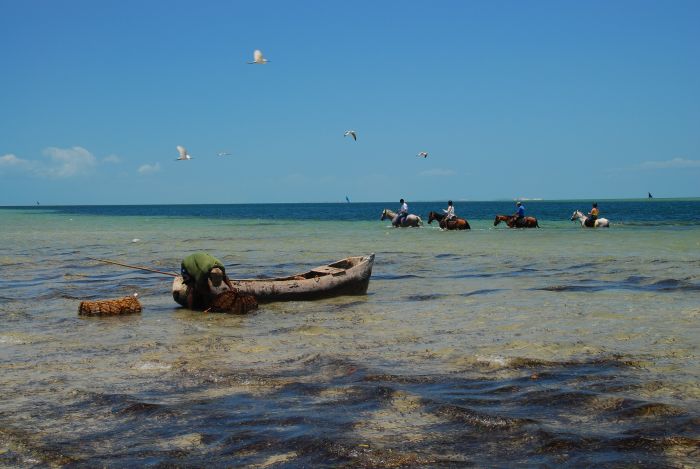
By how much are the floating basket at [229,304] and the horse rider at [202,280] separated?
18 cm

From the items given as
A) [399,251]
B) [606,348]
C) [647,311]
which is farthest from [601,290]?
[399,251]

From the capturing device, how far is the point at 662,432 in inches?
246

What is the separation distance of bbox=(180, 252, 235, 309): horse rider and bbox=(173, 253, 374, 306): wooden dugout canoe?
25 cm

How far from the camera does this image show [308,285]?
15805 millimetres

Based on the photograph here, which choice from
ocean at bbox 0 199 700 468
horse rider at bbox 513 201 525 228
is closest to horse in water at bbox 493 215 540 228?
horse rider at bbox 513 201 525 228

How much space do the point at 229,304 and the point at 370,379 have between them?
630cm

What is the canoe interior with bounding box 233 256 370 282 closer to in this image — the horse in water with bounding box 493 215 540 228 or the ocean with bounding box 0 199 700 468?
the ocean with bounding box 0 199 700 468

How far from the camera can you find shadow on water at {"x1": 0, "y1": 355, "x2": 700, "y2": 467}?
580 centimetres

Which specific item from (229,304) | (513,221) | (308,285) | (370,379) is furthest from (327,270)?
(513,221)

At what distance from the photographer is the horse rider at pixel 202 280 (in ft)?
46.4

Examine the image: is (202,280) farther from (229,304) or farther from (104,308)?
(104,308)

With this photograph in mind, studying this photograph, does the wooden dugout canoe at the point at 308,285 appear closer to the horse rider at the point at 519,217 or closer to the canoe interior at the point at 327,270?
the canoe interior at the point at 327,270

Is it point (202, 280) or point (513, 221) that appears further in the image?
point (513, 221)

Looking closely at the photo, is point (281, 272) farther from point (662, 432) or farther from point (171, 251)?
point (662, 432)
